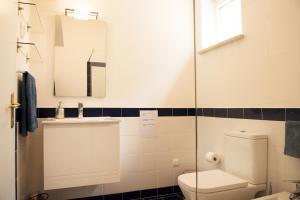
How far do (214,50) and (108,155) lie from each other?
1266mm

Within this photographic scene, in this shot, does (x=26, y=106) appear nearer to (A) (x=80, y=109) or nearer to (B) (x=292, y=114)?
(A) (x=80, y=109)

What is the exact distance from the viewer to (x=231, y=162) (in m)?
1.77

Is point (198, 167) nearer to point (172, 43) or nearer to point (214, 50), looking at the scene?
point (214, 50)

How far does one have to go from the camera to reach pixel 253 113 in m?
1.59

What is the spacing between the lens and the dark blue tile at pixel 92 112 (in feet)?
7.02

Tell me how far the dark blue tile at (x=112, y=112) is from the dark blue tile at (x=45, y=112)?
1.53ft

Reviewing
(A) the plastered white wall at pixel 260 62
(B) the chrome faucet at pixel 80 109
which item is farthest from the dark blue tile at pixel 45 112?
(A) the plastered white wall at pixel 260 62

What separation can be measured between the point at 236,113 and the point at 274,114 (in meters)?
0.34

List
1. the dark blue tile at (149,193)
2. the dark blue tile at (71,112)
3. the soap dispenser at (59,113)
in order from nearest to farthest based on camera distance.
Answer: the soap dispenser at (59,113)
the dark blue tile at (71,112)
the dark blue tile at (149,193)

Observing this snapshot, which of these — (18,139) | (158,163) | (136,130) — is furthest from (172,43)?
(18,139)

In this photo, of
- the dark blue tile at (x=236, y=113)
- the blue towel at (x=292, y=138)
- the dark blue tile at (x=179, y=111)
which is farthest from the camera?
the dark blue tile at (x=179, y=111)

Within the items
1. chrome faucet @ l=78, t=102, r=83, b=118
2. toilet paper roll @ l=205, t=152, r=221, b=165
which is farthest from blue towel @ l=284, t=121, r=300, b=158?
chrome faucet @ l=78, t=102, r=83, b=118

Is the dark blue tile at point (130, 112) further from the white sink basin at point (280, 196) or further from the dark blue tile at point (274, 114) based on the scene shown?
the white sink basin at point (280, 196)

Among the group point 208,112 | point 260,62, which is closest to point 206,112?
point 208,112
